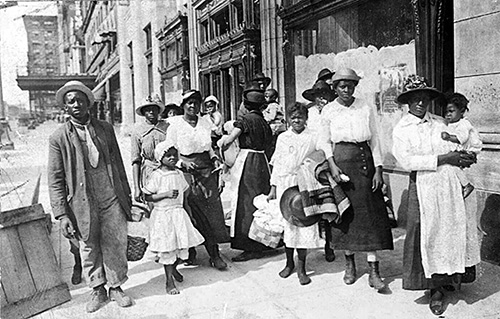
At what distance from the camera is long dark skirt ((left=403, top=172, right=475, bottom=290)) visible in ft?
13.8

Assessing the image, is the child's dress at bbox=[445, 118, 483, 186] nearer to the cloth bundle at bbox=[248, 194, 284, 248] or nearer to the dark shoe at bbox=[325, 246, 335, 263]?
the cloth bundle at bbox=[248, 194, 284, 248]

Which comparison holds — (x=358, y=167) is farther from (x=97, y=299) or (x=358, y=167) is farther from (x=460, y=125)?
(x=97, y=299)

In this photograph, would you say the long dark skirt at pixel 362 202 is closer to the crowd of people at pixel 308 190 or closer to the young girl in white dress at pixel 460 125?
the crowd of people at pixel 308 190

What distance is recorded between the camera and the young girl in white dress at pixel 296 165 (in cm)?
502

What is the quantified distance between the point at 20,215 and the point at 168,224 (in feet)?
4.45

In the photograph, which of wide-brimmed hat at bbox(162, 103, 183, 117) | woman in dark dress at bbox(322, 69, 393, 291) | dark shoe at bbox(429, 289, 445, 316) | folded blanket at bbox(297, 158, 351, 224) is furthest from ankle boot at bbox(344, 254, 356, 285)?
wide-brimmed hat at bbox(162, 103, 183, 117)

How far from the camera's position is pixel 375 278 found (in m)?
4.75

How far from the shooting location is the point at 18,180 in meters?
13.7

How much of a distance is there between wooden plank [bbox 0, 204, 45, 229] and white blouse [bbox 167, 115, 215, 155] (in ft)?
5.10

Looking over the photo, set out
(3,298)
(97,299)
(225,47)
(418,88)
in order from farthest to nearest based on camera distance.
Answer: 1. (225,47)
2. (97,299)
3. (3,298)
4. (418,88)

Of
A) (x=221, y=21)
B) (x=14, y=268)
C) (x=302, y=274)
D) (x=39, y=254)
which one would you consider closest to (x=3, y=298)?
(x=14, y=268)

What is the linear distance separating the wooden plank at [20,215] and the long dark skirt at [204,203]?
163 centimetres

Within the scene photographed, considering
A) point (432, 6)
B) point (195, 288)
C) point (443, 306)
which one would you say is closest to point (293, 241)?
point (195, 288)

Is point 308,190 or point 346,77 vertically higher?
point 346,77
